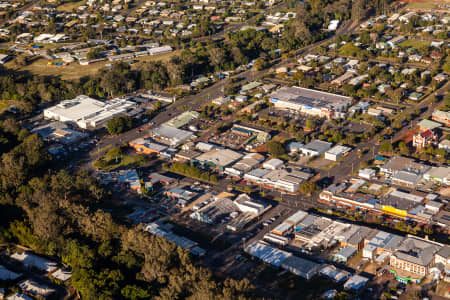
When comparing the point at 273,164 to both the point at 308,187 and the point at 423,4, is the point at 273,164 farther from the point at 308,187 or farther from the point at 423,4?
the point at 423,4

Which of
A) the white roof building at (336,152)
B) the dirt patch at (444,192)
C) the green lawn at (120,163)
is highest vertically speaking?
the green lawn at (120,163)

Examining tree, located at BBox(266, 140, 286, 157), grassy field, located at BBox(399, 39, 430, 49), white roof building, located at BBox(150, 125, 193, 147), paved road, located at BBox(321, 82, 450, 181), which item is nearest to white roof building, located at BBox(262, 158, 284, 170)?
tree, located at BBox(266, 140, 286, 157)

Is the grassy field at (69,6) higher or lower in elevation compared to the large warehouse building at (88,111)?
higher

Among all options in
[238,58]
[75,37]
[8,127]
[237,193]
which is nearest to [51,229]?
[237,193]

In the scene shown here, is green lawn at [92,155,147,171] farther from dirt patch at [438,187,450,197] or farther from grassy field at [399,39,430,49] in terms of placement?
grassy field at [399,39,430,49]

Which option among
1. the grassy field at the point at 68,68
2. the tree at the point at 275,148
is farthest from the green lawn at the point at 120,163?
the grassy field at the point at 68,68

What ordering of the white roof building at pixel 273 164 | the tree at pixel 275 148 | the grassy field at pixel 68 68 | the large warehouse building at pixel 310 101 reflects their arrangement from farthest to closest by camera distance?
1. the grassy field at pixel 68 68
2. the large warehouse building at pixel 310 101
3. the tree at pixel 275 148
4. the white roof building at pixel 273 164

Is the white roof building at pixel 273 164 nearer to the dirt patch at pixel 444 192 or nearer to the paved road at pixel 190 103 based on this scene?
the dirt patch at pixel 444 192
